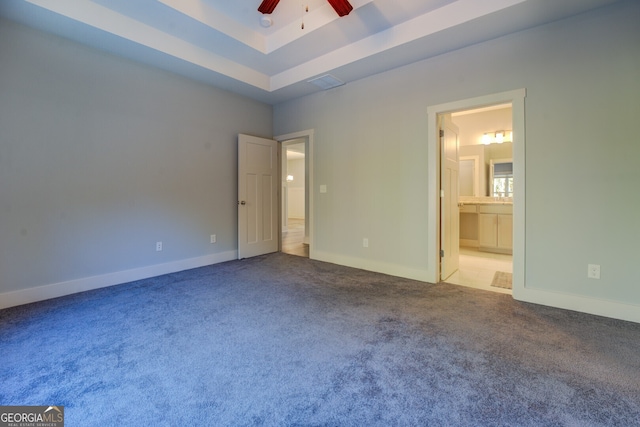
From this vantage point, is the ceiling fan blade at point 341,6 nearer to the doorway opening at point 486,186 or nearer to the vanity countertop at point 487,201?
the doorway opening at point 486,186

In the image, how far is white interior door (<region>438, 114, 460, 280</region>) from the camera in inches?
133

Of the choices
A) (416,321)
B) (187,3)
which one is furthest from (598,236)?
(187,3)

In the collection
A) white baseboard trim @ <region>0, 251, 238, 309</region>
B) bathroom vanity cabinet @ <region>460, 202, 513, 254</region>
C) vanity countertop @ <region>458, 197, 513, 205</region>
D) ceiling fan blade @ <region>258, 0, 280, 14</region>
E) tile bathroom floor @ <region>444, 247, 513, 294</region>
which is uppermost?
ceiling fan blade @ <region>258, 0, 280, 14</region>

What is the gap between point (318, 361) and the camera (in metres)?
1.74

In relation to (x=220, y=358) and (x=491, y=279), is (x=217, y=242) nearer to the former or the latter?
(x=220, y=358)

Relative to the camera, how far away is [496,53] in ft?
9.32

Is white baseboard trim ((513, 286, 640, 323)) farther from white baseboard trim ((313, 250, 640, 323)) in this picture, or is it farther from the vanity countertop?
the vanity countertop

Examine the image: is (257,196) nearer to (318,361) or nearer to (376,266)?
(376,266)

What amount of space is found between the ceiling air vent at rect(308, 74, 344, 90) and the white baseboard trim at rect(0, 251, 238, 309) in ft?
9.73

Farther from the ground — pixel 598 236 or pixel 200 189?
pixel 200 189

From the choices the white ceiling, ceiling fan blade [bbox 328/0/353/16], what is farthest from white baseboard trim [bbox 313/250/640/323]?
ceiling fan blade [bbox 328/0/353/16]

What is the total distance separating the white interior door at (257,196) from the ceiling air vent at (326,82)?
1.37 metres

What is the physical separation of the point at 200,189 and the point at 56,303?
200cm

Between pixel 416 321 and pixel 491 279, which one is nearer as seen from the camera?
pixel 416 321
